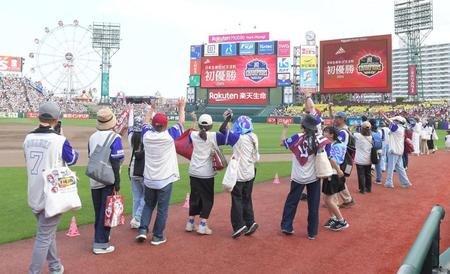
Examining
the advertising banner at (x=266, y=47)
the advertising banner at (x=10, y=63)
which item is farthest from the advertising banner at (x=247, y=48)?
the advertising banner at (x=10, y=63)

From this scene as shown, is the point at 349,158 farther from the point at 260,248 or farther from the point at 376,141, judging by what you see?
the point at 260,248

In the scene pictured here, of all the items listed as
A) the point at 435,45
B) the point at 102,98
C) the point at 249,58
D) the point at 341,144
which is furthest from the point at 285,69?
the point at 435,45

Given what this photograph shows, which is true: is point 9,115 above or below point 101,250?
above

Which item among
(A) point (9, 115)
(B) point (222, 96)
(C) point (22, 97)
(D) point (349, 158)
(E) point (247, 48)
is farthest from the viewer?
(C) point (22, 97)

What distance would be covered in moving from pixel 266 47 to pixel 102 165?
6163 cm

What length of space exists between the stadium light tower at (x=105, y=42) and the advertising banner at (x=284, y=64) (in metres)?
46.4

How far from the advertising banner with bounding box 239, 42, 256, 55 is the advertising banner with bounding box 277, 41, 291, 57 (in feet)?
14.3

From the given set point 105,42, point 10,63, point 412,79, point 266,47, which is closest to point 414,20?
point 412,79

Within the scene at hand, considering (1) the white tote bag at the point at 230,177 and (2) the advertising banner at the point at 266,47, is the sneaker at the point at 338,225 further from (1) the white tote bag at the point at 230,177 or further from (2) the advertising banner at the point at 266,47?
(2) the advertising banner at the point at 266,47

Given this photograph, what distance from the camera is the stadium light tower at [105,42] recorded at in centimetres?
9119

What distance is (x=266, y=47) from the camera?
211ft

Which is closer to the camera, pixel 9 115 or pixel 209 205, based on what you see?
pixel 209 205

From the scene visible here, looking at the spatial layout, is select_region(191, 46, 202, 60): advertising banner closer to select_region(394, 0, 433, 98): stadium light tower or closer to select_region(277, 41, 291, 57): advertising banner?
select_region(277, 41, 291, 57): advertising banner

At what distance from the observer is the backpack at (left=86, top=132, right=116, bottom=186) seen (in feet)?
16.5
